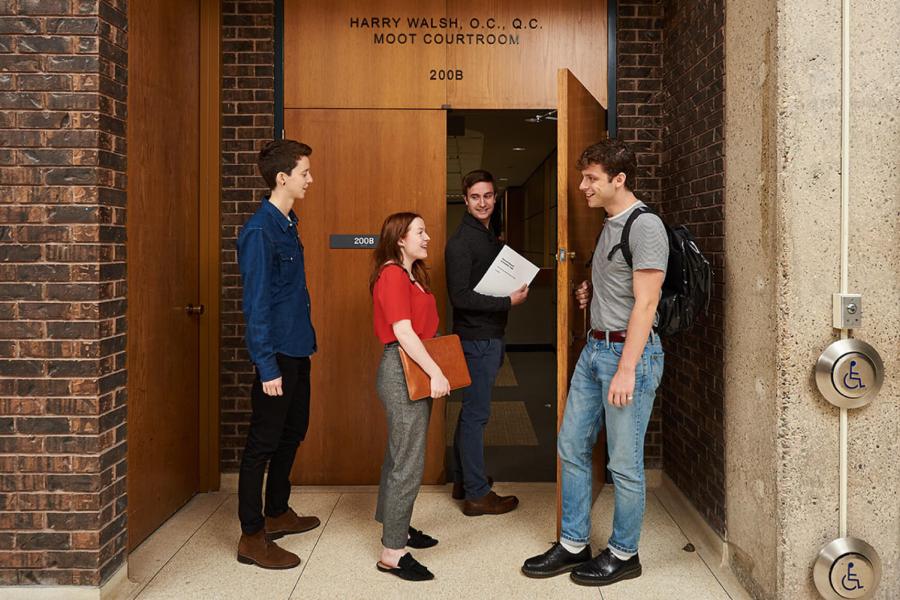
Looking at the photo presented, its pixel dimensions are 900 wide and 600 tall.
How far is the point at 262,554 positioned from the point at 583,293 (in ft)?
6.12

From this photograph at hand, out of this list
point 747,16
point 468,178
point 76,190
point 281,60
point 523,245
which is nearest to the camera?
point 76,190

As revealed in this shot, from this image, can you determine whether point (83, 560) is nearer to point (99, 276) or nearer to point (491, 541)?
point (99, 276)

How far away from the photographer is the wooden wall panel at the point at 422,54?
3924 mm

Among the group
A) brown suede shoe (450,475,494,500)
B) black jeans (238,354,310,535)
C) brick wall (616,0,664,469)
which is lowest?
brown suede shoe (450,475,494,500)

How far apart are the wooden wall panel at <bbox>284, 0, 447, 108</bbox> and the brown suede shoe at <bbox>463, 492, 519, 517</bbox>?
226 cm

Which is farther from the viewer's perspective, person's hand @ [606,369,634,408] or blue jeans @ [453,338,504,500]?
blue jeans @ [453,338,504,500]

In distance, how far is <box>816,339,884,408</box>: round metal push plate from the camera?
235 cm

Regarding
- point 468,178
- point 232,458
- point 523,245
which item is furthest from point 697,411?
point 523,245

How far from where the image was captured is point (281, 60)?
12.8 ft

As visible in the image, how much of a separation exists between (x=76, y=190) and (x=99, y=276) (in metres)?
0.34

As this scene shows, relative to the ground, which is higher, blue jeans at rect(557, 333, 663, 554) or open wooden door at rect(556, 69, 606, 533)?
open wooden door at rect(556, 69, 606, 533)

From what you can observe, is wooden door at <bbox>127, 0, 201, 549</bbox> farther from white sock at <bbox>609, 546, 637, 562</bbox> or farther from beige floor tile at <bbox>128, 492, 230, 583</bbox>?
white sock at <bbox>609, 546, 637, 562</bbox>

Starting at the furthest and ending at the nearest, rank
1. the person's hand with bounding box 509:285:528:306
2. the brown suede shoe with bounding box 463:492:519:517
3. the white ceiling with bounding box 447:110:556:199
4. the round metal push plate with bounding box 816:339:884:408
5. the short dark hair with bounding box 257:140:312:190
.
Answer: the white ceiling with bounding box 447:110:556:199 → the brown suede shoe with bounding box 463:492:519:517 → the person's hand with bounding box 509:285:528:306 → the short dark hair with bounding box 257:140:312:190 → the round metal push plate with bounding box 816:339:884:408

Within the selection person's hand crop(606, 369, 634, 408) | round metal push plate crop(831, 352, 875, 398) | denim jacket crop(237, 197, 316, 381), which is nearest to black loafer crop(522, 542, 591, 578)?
person's hand crop(606, 369, 634, 408)
